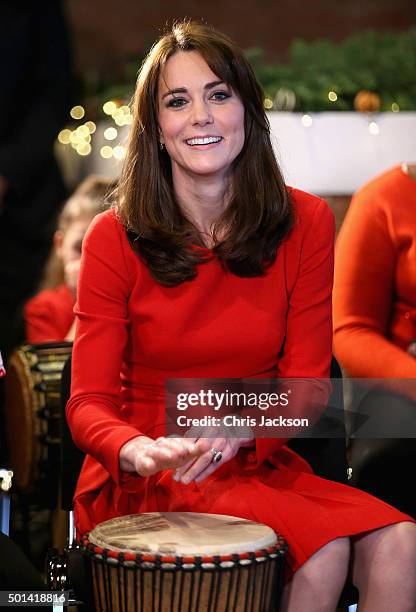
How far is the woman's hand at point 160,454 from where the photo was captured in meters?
2.14

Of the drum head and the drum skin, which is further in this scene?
the drum skin

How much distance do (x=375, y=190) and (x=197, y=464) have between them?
1251mm

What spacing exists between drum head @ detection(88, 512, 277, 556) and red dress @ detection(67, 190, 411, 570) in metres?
0.14

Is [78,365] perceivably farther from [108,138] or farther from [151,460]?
[108,138]

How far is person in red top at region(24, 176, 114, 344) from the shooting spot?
12.6 feet

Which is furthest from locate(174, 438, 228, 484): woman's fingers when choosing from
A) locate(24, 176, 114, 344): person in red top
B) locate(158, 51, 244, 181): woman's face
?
locate(24, 176, 114, 344): person in red top

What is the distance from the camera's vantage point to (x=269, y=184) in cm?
266

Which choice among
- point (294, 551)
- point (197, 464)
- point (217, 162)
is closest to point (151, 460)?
point (197, 464)

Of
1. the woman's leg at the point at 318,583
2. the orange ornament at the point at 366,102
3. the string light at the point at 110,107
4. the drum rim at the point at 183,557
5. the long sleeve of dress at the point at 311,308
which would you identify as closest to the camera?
the drum rim at the point at 183,557

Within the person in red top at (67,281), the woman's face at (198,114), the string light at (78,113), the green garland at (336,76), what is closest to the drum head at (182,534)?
the woman's face at (198,114)

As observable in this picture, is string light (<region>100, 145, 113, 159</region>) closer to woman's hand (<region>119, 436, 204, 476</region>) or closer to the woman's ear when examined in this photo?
the woman's ear

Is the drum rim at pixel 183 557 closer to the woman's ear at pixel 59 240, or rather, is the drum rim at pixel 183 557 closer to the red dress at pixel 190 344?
the red dress at pixel 190 344

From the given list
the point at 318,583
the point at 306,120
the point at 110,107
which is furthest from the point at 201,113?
the point at 110,107

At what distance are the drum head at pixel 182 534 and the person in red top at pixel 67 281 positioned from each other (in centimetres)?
160
